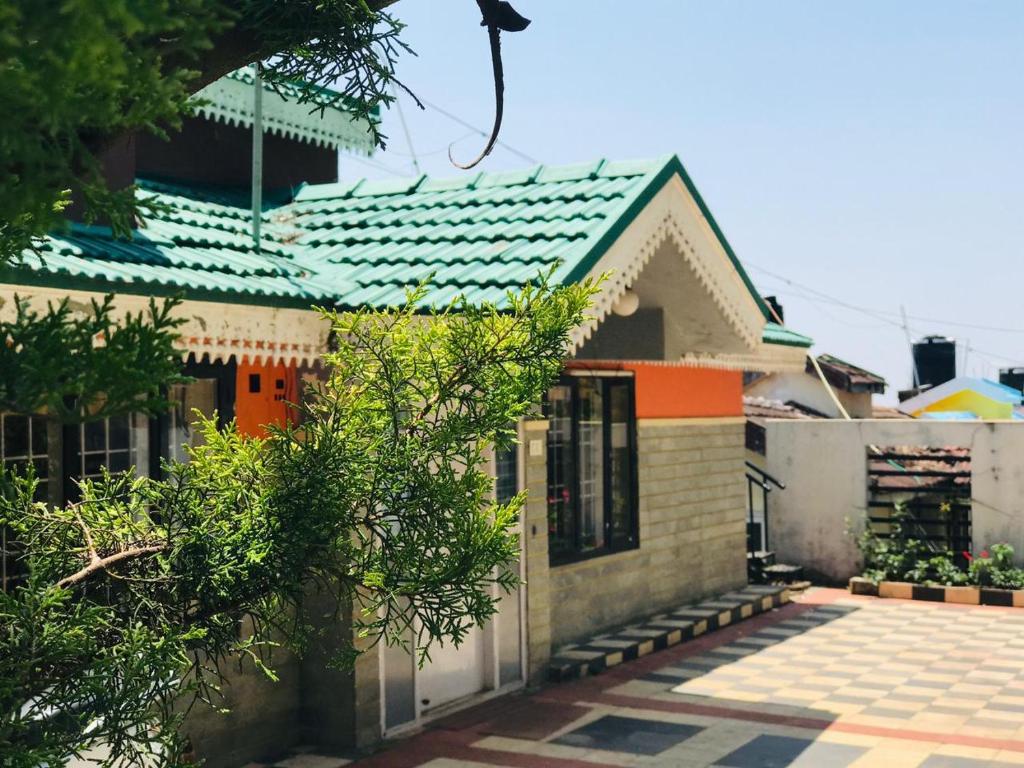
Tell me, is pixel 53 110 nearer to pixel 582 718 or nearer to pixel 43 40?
pixel 43 40

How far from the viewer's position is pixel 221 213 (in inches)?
420

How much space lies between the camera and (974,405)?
27.9 meters

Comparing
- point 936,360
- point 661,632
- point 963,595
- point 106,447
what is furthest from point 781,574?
point 936,360

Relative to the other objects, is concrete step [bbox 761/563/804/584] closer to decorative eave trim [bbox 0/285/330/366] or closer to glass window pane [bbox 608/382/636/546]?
glass window pane [bbox 608/382/636/546]

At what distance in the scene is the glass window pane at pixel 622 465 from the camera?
1341cm

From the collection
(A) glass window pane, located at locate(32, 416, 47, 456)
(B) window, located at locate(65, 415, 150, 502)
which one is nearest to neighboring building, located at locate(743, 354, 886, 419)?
(B) window, located at locate(65, 415, 150, 502)

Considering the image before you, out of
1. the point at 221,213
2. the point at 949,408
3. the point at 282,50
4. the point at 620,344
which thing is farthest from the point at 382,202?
the point at 949,408

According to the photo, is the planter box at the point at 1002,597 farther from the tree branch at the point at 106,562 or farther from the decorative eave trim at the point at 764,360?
the tree branch at the point at 106,562

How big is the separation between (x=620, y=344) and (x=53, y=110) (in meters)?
9.99

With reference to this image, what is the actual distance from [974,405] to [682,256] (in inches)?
727

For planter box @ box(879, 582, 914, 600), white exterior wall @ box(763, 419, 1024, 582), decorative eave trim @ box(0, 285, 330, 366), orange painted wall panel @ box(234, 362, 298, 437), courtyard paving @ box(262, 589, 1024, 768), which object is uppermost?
decorative eave trim @ box(0, 285, 330, 366)

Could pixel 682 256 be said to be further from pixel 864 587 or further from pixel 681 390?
pixel 864 587

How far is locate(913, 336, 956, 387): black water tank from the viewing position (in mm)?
32875

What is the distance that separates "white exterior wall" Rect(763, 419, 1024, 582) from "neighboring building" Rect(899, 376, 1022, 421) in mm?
10184
